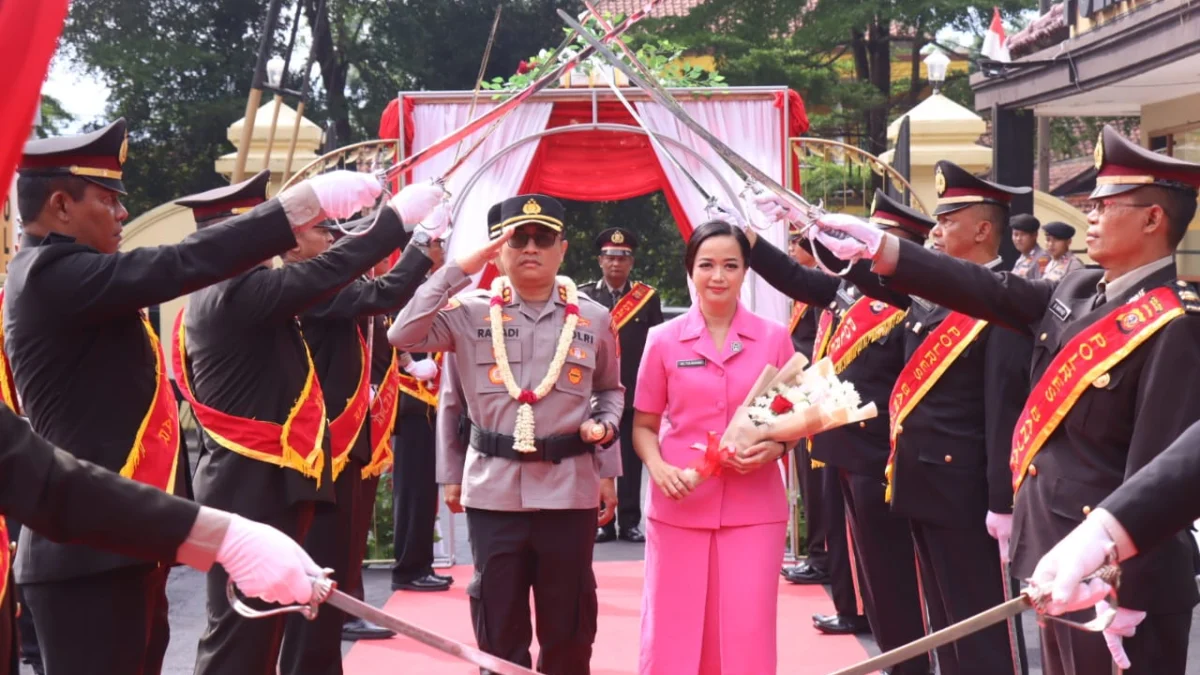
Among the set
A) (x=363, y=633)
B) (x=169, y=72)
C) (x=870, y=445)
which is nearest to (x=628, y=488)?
Result: (x=363, y=633)

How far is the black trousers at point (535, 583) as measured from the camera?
4598 millimetres

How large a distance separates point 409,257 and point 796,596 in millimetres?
3512

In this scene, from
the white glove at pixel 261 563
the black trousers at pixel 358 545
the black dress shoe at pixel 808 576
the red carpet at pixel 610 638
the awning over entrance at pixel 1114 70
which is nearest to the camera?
the white glove at pixel 261 563

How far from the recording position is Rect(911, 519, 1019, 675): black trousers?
4.47 m

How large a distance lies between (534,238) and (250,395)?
1.08 meters

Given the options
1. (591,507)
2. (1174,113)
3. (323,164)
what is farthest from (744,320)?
(1174,113)

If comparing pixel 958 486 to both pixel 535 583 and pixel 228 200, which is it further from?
pixel 228 200

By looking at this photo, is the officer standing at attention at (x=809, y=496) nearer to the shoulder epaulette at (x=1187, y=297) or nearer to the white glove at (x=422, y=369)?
the white glove at (x=422, y=369)

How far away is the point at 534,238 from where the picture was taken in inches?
187

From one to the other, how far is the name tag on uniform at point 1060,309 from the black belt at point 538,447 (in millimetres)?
1585

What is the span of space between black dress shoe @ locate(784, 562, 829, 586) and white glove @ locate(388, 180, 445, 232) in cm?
421

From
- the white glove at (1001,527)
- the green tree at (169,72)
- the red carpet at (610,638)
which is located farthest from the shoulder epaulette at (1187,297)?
the green tree at (169,72)

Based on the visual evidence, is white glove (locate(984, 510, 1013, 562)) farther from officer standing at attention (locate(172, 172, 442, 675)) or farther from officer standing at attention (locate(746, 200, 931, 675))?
officer standing at attention (locate(172, 172, 442, 675))

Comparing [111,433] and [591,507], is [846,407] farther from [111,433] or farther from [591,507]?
[111,433]
